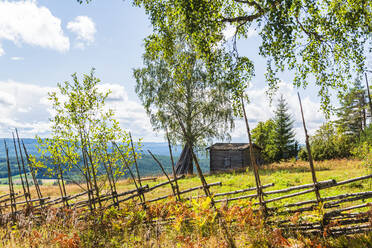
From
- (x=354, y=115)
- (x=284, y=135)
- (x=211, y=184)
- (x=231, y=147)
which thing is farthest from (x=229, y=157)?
(x=354, y=115)

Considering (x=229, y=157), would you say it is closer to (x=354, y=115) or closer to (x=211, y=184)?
(x=211, y=184)

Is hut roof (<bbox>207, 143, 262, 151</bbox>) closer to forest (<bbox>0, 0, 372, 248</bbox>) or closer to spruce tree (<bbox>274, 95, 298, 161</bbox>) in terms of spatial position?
spruce tree (<bbox>274, 95, 298, 161</bbox>)

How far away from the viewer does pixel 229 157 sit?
23375mm

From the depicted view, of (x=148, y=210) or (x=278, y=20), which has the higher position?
(x=278, y=20)

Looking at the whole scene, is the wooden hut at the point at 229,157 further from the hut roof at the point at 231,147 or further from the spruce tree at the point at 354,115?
the spruce tree at the point at 354,115

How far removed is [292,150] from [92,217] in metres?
26.7

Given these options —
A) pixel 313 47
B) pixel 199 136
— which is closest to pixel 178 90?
pixel 199 136

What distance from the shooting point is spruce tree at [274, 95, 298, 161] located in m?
27.7

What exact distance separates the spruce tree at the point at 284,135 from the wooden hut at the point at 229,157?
590 centimetres

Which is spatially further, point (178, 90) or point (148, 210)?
point (178, 90)

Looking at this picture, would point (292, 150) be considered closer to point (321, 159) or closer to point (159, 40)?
point (321, 159)

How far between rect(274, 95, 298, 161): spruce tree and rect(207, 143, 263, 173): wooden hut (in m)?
5.90

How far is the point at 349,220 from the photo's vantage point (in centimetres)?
403

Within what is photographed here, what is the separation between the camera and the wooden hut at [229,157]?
22922 mm
